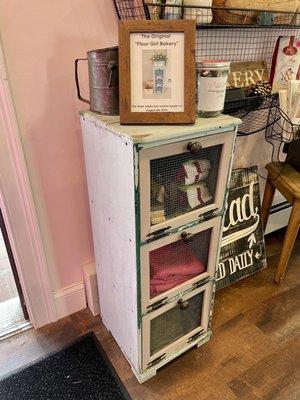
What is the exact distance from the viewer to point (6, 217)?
4.13ft

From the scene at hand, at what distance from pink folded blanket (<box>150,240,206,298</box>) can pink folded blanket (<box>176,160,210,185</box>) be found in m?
0.24

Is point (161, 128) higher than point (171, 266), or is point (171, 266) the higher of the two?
point (161, 128)

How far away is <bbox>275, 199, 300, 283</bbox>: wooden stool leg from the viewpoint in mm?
1588

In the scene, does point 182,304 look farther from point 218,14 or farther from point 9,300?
point 218,14

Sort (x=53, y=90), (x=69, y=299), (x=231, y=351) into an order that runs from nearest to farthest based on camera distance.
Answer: (x=53, y=90) → (x=231, y=351) → (x=69, y=299)

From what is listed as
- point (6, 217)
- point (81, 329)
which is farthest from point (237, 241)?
point (6, 217)

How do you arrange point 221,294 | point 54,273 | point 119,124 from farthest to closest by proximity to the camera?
point 221,294
point 54,273
point 119,124

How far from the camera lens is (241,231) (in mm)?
1723

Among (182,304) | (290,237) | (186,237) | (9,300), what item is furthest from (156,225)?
(9,300)

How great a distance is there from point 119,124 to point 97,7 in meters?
0.48

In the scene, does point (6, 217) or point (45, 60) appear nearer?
point (45, 60)

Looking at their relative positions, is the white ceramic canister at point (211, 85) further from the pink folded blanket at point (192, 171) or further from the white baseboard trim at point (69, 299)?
the white baseboard trim at point (69, 299)

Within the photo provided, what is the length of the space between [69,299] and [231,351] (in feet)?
2.59

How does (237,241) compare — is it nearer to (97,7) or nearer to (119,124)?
(119,124)
